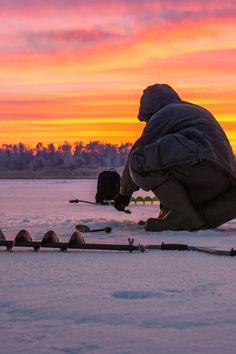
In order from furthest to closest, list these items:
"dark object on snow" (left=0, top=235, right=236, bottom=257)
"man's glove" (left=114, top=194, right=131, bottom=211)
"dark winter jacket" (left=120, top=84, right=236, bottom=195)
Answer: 1. "man's glove" (left=114, top=194, right=131, bottom=211)
2. "dark winter jacket" (left=120, top=84, right=236, bottom=195)
3. "dark object on snow" (left=0, top=235, right=236, bottom=257)

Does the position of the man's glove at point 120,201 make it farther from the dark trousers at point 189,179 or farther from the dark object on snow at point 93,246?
the dark object on snow at point 93,246

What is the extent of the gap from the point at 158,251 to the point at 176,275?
47.3 inches

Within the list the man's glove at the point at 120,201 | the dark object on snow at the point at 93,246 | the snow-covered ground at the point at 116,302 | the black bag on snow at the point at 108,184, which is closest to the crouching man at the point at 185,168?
the man's glove at the point at 120,201

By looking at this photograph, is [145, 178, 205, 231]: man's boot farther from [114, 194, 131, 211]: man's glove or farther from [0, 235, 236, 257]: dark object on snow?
[0, 235, 236, 257]: dark object on snow

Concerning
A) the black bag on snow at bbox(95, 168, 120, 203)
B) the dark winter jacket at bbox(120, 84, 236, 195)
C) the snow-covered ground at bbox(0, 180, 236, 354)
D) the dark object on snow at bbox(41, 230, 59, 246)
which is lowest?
the snow-covered ground at bbox(0, 180, 236, 354)

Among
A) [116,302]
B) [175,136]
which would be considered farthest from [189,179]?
[116,302]

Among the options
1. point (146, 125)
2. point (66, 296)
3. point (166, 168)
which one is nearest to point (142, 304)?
point (66, 296)

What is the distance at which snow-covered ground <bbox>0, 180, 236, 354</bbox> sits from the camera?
2172mm

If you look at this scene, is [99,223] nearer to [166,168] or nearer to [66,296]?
[166,168]

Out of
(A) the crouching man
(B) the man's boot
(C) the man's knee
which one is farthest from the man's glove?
(B) the man's boot

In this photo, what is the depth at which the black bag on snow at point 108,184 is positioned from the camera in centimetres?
787

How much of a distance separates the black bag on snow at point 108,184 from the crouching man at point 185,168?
3.86 feet

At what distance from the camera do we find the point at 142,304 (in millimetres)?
2797

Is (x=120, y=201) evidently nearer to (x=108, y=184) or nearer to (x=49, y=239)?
(x=108, y=184)
